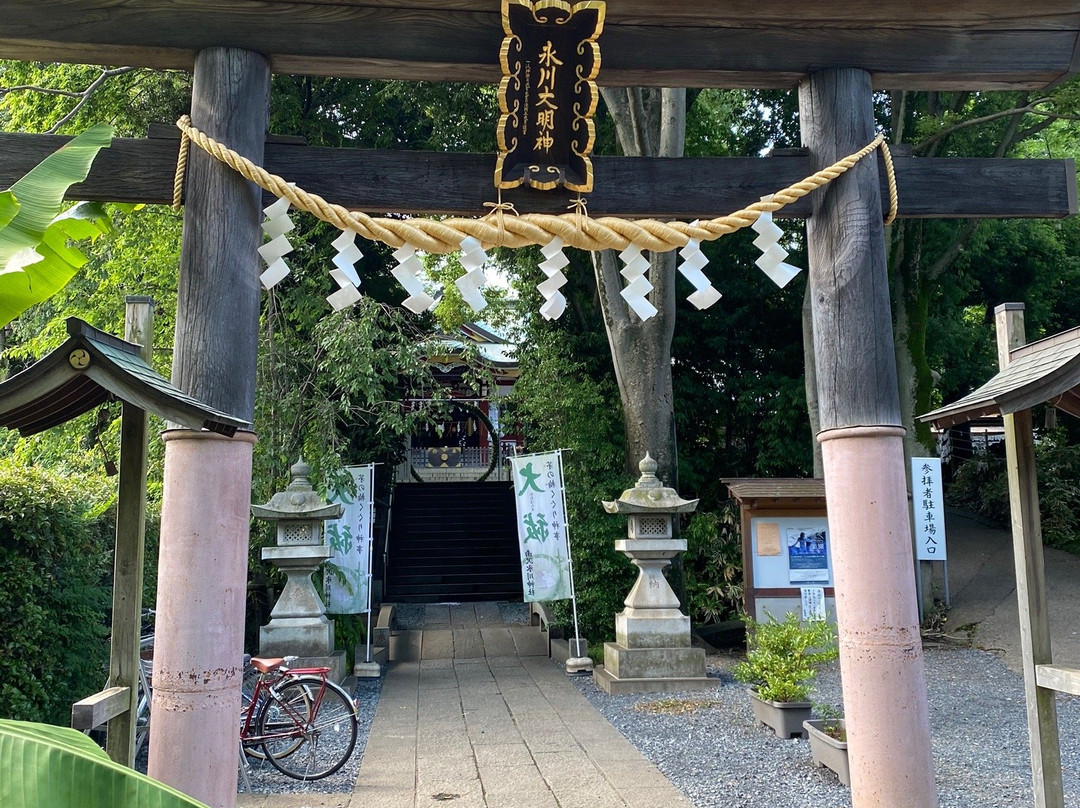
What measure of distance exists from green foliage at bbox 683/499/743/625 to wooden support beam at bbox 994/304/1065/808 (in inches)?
305

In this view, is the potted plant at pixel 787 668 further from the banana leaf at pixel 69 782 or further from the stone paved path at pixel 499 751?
the banana leaf at pixel 69 782

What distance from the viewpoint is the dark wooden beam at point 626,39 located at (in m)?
3.89

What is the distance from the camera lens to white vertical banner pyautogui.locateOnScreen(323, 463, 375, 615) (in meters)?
9.52

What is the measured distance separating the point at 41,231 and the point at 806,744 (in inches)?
251

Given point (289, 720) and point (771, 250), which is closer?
point (771, 250)

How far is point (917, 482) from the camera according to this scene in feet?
35.2

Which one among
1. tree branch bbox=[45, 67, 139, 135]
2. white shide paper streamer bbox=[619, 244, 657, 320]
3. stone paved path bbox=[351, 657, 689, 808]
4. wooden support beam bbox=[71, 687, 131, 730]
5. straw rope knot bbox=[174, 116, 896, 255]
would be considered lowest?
stone paved path bbox=[351, 657, 689, 808]

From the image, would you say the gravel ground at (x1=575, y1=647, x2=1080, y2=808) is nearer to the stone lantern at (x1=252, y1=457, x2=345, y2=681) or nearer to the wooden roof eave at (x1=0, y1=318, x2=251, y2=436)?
the stone lantern at (x1=252, y1=457, x2=345, y2=681)

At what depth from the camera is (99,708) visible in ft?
9.66

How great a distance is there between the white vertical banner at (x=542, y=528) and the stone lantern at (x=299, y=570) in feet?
7.73

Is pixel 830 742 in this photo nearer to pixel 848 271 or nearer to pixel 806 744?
pixel 806 744

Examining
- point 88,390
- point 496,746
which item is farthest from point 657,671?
point 88,390

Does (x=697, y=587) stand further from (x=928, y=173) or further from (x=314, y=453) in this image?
(x=928, y=173)

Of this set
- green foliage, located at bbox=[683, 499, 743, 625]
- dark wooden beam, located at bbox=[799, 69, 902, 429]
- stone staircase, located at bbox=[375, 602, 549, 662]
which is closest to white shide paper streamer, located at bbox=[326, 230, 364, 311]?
dark wooden beam, located at bbox=[799, 69, 902, 429]
